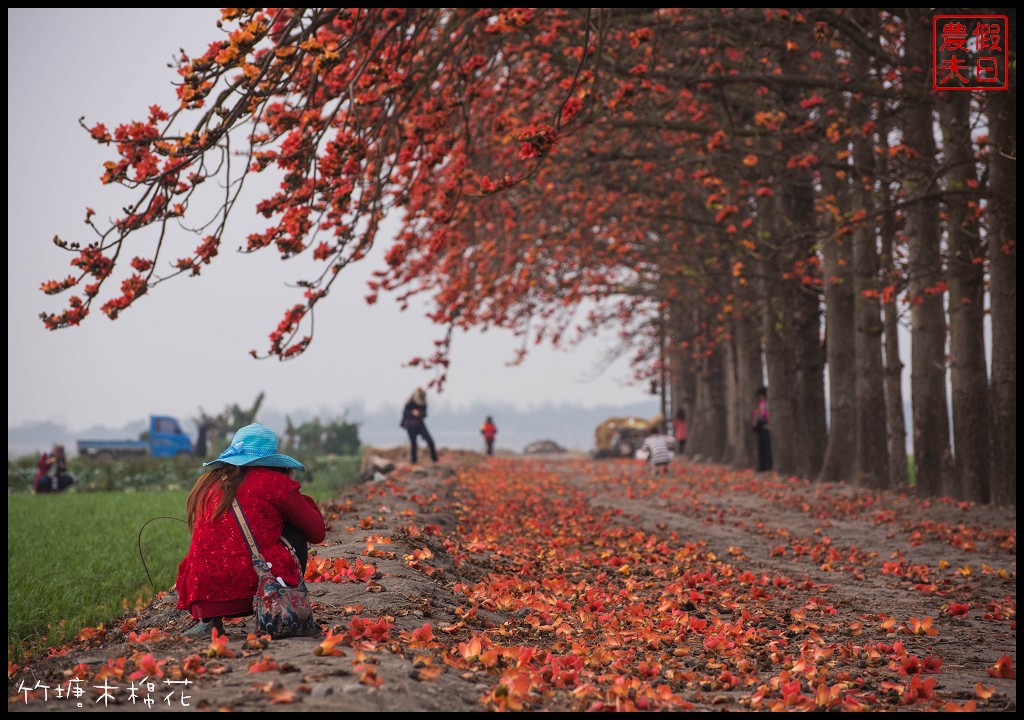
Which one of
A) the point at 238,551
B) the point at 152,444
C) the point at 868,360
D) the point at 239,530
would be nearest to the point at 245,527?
the point at 239,530

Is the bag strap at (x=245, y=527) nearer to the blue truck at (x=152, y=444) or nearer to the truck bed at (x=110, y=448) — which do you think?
the blue truck at (x=152, y=444)

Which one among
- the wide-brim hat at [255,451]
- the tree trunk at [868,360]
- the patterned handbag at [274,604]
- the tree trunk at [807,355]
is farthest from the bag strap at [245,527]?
the tree trunk at [807,355]

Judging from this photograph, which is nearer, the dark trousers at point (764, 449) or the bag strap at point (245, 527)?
the bag strap at point (245, 527)

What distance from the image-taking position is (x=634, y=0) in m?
11.5

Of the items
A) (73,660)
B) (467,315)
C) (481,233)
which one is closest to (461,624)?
→ (73,660)

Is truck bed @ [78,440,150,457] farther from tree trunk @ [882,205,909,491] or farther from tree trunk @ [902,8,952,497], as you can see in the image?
tree trunk @ [902,8,952,497]

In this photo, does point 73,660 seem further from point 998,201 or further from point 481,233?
point 481,233

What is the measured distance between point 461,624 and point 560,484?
15519 millimetres

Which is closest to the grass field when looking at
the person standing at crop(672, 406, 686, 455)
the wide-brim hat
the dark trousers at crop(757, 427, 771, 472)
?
the wide-brim hat

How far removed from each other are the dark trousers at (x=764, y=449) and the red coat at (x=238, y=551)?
19145 millimetres

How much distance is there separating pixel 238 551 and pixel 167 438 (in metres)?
39.1

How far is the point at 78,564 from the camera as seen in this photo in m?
9.80

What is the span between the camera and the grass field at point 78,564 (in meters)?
7.61

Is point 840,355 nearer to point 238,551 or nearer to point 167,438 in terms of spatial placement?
point 238,551
